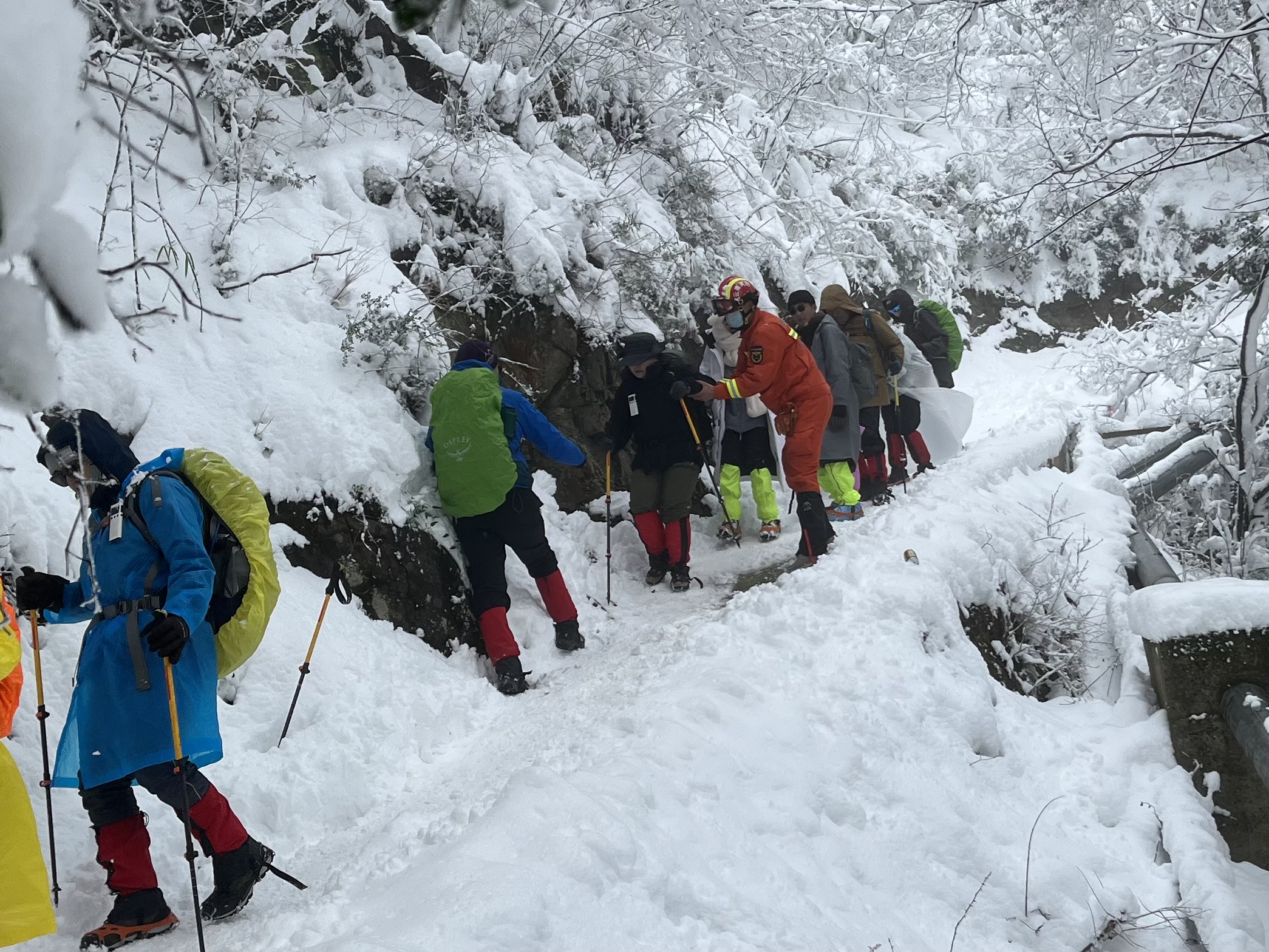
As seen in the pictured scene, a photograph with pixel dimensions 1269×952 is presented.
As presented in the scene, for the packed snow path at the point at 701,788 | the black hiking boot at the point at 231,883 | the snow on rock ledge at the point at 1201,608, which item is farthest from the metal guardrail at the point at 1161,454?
the black hiking boot at the point at 231,883

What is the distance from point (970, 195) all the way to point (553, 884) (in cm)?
2369

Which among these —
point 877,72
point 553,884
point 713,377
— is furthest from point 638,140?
point 553,884

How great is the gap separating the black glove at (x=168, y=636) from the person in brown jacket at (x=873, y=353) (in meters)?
6.72

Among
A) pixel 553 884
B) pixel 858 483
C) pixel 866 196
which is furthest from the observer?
pixel 866 196

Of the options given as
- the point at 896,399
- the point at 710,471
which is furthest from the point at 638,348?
the point at 896,399

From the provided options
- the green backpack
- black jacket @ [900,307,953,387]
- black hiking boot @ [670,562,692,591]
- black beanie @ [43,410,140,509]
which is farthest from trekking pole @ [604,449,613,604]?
the green backpack

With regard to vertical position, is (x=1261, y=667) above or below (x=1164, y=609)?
below

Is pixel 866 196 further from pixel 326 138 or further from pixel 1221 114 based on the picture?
pixel 326 138

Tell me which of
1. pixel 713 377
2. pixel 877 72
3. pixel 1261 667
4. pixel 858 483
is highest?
pixel 877 72

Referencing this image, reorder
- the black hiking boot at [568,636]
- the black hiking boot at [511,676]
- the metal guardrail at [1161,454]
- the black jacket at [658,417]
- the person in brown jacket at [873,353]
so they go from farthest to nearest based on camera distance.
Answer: the metal guardrail at [1161,454], the person in brown jacket at [873,353], the black jacket at [658,417], the black hiking boot at [568,636], the black hiking boot at [511,676]

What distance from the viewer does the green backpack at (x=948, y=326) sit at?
9984 millimetres

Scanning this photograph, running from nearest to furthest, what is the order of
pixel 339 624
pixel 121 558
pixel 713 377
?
pixel 121 558
pixel 339 624
pixel 713 377

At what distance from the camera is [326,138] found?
8.32 meters

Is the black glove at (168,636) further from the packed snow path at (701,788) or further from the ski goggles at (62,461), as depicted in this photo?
the packed snow path at (701,788)
